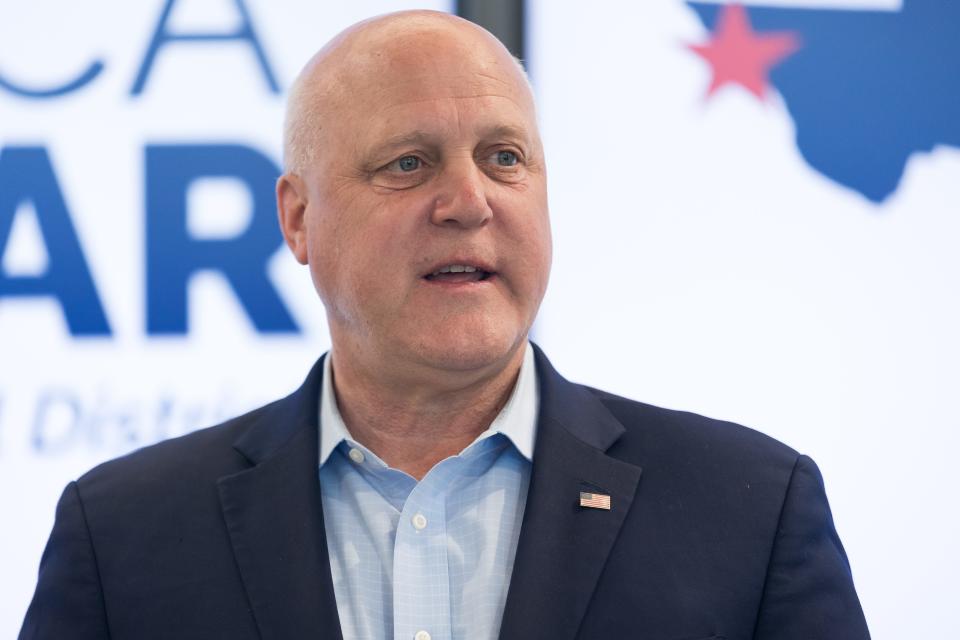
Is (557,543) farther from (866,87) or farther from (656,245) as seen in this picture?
(866,87)

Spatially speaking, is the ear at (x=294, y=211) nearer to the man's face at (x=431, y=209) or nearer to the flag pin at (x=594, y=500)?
the man's face at (x=431, y=209)

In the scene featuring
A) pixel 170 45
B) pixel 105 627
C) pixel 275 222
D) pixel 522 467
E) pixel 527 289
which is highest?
pixel 170 45

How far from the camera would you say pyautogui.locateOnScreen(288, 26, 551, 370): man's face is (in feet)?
5.64

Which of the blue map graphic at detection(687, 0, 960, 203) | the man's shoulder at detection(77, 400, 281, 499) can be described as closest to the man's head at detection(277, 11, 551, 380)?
the man's shoulder at detection(77, 400, 281, 499)

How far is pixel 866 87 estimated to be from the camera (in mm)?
2760

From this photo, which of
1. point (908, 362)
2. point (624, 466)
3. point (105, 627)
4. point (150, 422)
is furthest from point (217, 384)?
point (908, 362)

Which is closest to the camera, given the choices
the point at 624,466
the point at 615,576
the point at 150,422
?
the point at 615,576

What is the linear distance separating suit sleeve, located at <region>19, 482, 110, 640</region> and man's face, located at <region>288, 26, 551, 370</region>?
0.51m

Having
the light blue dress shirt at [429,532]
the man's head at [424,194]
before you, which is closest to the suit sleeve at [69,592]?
the light blue dress shirt at [429,532]

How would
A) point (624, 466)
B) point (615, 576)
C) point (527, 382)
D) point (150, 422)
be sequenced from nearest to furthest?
1. point (615, 576)
2. point (624, 466)
3. point (527, 382)
4. point (150, 422)

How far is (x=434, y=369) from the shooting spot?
1.74 meters

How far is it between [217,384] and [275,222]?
1.29ft

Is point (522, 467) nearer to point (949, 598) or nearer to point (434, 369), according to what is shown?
point (434, 369)

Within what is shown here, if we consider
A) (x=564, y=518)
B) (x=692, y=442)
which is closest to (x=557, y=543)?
(x=564, y=518)
